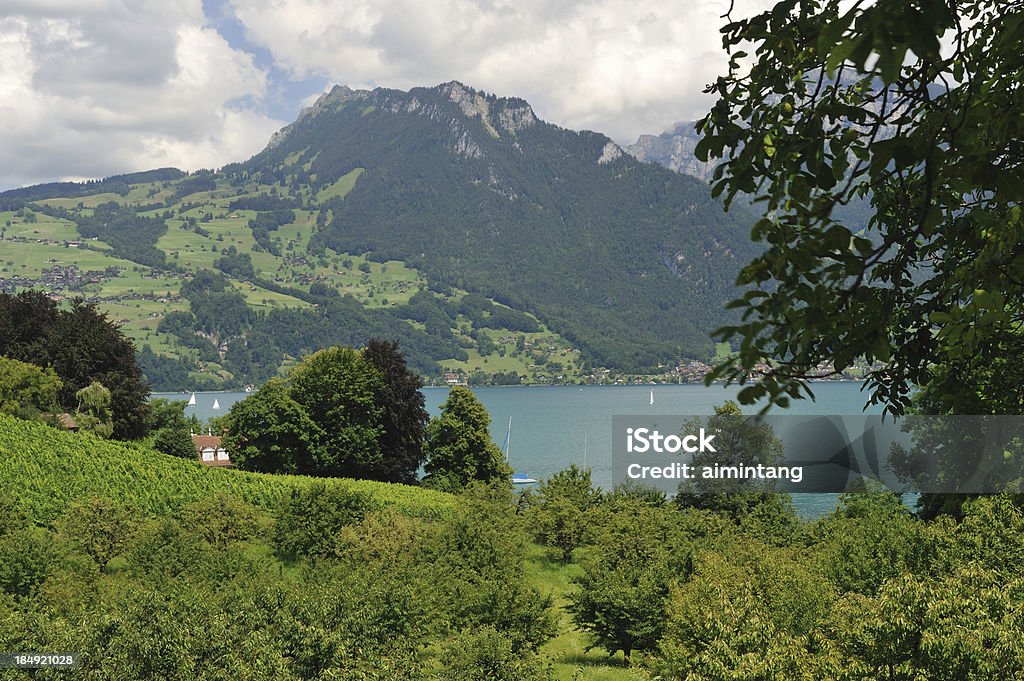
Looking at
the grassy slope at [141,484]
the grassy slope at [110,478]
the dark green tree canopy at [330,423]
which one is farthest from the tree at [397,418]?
the grassy slope at [110,478]

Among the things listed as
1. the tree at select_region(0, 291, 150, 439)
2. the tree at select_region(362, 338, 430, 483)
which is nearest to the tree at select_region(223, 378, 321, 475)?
the tree at select_region(362, 338, 430, 483)

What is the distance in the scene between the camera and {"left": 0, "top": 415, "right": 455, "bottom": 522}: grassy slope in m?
31.1

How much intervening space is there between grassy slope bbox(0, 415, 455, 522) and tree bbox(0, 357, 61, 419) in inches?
147

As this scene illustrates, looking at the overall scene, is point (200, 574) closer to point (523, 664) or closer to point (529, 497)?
point (523, 664)

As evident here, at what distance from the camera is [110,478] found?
1307 inches

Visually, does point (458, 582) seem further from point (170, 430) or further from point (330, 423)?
point (170, 430)

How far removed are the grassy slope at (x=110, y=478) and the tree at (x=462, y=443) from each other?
1314cm

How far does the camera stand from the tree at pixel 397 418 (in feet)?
159

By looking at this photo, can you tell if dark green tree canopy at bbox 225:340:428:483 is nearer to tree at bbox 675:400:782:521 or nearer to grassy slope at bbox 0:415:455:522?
grassy slope at bbox 0:415:455:522

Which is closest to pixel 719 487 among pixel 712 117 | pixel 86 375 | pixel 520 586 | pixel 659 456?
pixel 659 456

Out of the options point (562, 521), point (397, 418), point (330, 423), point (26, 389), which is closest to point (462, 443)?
point (397, 418)

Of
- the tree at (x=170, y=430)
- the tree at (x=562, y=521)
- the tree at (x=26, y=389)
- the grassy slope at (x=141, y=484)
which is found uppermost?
the tree at (x=26, y=389)

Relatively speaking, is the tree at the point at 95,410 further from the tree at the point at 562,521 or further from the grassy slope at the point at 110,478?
the tree at the point at 562,521

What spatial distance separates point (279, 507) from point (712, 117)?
105 feet
